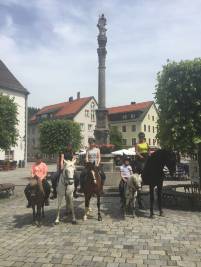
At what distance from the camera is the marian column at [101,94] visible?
27.3m

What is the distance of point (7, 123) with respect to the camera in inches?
762

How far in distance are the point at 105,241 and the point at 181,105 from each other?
6776mm

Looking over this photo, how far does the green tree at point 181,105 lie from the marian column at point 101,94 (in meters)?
12.8

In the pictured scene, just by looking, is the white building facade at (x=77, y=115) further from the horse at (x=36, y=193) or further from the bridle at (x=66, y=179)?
the bridle at (x=66, y=179)

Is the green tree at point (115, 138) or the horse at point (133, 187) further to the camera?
the green tree at point (115, 138)

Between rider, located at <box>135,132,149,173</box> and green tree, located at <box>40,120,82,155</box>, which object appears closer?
rider, located at <box>135,132,149,173</box>

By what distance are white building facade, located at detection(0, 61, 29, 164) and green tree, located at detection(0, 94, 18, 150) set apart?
33.7 meters

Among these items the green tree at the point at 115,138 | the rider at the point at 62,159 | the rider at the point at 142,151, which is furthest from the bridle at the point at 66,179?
the green tree at the point at 115,138

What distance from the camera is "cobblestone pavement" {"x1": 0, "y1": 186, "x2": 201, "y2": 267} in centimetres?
789

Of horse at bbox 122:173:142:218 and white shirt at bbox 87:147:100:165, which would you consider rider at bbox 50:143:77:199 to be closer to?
white shirt at bbox 87:147:100:165

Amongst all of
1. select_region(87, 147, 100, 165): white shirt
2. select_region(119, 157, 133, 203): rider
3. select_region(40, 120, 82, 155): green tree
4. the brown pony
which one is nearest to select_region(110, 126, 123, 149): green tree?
select_region(40, 120, 82, 155): green tree

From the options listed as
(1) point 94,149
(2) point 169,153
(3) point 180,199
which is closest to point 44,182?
A: (1) point 94,149

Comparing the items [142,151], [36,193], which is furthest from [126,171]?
[36,193]

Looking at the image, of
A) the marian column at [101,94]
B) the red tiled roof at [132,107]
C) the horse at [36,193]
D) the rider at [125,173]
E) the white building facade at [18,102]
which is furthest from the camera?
the red tiled roof at [132,107]
